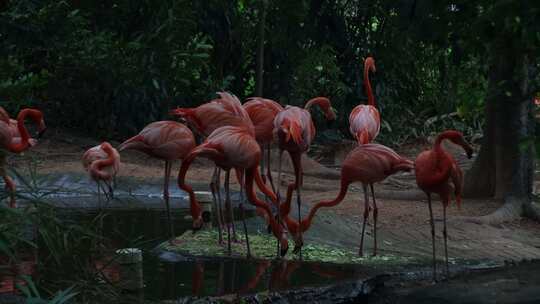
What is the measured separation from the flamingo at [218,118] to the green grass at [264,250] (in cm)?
15

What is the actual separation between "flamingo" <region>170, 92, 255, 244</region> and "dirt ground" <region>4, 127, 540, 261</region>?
0.75 metres

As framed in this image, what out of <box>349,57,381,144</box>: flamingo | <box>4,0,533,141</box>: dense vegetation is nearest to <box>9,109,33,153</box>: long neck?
<box>349,57,381,144</box>: flamingo

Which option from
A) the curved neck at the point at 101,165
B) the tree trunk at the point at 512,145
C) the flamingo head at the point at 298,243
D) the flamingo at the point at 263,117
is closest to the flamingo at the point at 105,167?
the curved neck at the point at 101,165

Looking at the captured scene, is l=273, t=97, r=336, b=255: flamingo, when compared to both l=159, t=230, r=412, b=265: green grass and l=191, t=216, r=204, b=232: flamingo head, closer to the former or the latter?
l=159, t=230, r=412, b=265: green grass

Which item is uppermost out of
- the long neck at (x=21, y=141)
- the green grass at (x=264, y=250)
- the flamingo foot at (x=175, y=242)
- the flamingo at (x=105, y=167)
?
the long neck at (x=21, y=141)

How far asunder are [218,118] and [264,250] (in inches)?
35.8

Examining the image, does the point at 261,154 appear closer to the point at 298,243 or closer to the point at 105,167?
the point at 298,243

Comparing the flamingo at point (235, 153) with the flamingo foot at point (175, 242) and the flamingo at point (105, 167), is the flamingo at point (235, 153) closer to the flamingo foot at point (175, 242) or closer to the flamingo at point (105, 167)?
the flamingo foot at point (175, 242)

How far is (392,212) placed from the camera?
7758 millimetres

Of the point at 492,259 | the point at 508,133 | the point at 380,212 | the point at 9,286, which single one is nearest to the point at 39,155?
the point at 380,212

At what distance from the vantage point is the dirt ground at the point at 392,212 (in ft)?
20.9

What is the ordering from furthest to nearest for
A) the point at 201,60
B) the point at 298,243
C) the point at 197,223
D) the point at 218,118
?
the point at 201,60, the point at 218,118, the point at 197,223, the point at 298,243

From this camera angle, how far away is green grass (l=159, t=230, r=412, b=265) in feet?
18.7

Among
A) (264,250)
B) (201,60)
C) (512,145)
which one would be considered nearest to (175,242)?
(264,250)
